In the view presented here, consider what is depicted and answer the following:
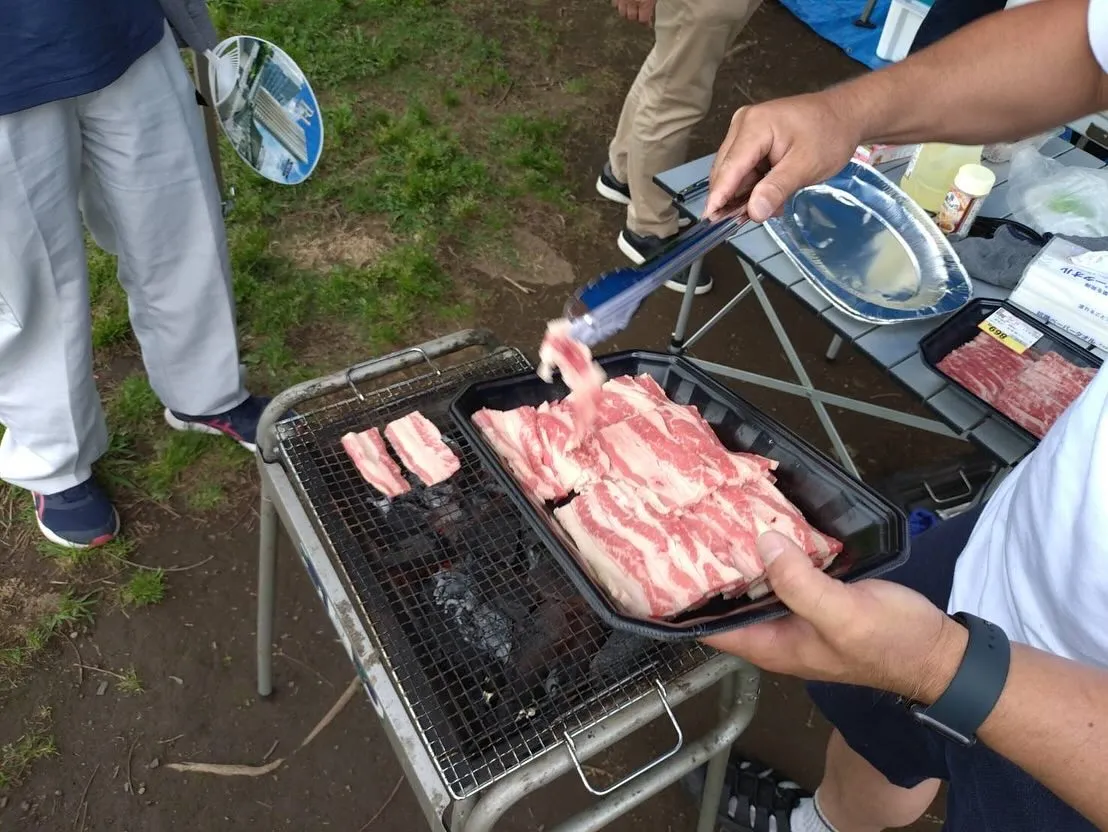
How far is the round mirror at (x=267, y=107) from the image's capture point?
2492 millimetres

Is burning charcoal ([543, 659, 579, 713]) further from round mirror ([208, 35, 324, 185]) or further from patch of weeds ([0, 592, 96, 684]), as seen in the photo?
patch of weeds ([0, 592, 96, 684])

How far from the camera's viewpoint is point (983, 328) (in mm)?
2283

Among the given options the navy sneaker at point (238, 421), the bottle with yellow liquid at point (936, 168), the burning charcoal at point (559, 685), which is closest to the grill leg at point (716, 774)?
the burning charcoal at point (559, 685)

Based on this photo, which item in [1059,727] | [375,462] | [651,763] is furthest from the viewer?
[375,462]

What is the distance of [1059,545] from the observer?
4.24 ft

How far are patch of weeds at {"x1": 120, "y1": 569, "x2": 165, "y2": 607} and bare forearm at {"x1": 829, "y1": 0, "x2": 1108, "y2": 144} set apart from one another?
2.69 m

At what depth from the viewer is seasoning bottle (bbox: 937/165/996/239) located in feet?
8.18

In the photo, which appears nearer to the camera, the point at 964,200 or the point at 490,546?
the point at 490,546

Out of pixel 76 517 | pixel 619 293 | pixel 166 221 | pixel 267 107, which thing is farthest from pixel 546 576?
pixel 76 517

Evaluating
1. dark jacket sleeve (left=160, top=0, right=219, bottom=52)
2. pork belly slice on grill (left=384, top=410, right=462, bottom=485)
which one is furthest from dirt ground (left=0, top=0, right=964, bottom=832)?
dark jacket sleeve (left=160, top=0, right=219, bottom=52)

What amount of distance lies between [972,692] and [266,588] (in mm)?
1896

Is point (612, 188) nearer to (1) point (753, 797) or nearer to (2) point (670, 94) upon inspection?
(2) point (670, 94)

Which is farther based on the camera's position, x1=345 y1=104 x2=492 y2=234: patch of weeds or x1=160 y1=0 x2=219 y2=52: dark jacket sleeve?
x1=345 y1=104 x2=492 y2=234: patch of weeds

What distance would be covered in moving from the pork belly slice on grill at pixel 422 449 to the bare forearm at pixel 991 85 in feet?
4.08
